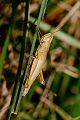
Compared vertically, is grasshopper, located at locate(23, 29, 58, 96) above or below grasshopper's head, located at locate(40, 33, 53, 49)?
below

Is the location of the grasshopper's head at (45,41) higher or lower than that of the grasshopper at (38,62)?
higher

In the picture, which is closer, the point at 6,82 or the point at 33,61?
the point at 33,61

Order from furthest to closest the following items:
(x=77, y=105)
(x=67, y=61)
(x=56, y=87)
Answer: (x=67, y=61)
(x=56, y=87)
(x=77, y=105)

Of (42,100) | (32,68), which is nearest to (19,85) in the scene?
(32,68)

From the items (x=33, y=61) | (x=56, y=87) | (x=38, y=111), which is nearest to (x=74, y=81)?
(x=56, y=87)

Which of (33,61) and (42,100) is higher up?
(33,61)

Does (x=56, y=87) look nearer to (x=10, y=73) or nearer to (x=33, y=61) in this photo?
(x=10, y=73)

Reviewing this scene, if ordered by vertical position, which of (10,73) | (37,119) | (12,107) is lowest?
(37,119)

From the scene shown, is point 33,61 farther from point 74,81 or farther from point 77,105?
point 74,81

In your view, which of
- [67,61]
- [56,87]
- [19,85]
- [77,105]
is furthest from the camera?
[67,61]
